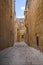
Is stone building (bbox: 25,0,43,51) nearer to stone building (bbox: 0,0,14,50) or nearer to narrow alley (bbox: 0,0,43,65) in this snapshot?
narrow alley (bbox: 0,0,43,65)

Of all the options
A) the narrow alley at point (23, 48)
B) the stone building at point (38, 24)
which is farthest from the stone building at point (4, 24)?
the stone building at point (38, 24)

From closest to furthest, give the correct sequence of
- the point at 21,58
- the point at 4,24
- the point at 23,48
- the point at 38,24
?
the point at 21,58
the point at 38,24
the point at 4,24
the point at 23,48

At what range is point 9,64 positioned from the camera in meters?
5.35

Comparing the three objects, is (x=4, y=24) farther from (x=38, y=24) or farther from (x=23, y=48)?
(x=23, y=48)

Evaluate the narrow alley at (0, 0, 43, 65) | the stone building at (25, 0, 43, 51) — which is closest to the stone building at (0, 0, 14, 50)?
the narrow alley at (0, 0, 43, 65)

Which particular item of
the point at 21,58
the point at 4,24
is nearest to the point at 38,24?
the point at 4,24

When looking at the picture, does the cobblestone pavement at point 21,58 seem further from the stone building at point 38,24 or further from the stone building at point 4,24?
the stone building at point 38,24

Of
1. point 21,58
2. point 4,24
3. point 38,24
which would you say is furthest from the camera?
point 4,24

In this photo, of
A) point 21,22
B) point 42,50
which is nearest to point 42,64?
point 42,50

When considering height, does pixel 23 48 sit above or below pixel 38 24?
below

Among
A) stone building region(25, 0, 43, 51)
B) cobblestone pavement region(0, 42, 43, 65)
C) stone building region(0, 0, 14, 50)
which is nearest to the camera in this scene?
cobblestone pavement region(0, 42, 43, 65)

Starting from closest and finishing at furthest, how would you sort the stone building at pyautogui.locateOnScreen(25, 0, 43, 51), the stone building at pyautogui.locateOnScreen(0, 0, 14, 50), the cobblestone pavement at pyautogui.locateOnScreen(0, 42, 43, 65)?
1. the cobblestone pavement at pyautogui.locateOnScreen(0, 42, 43, 65)
2. the stone building at pyautogui.locateOnScreen(0, 0, 14, 50)
3. the stone building at pyautogui.locateOnScreen(25, 0, 43, 51)

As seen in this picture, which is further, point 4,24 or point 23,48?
point 23,48

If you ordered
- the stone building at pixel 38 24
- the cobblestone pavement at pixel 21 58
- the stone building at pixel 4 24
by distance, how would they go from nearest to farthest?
the cobblestone pavement at pixel 21 58, the stone building at pixel 4 24, the stone building at pixel 38 24
